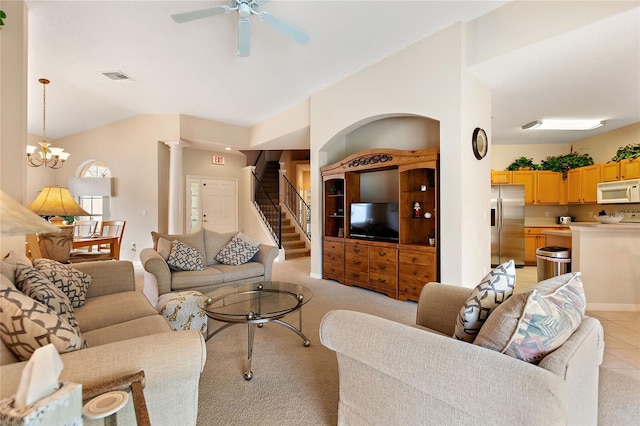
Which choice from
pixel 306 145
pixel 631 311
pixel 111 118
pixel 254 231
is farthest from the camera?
pixel 254 231

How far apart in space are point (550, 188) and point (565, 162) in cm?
64

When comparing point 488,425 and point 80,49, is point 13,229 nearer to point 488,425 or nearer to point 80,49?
point 488,425

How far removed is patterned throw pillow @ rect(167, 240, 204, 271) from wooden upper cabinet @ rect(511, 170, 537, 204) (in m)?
6.40

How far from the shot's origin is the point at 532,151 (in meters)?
6.64

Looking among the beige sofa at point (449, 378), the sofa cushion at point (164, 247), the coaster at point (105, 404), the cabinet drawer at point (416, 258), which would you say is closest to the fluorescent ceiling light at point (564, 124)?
the cabinet drawer at point (416, 258)

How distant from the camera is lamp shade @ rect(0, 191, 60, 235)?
41.5 inches

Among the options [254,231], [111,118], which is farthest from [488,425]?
[111,118]

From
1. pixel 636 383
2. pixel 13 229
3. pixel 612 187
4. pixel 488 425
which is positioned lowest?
pixel 636 383

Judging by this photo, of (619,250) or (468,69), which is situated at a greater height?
(468,69)

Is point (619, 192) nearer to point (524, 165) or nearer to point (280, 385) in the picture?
point (524, 165)

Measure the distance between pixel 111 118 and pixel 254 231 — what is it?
3.97 metres

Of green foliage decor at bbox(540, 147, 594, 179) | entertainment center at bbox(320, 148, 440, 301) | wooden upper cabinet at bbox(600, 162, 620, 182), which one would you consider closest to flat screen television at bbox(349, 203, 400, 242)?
entertainment center at bbox(320, 148, 440, 301)

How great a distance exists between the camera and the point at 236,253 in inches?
154

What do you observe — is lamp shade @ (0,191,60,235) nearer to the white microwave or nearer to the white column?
the white column
